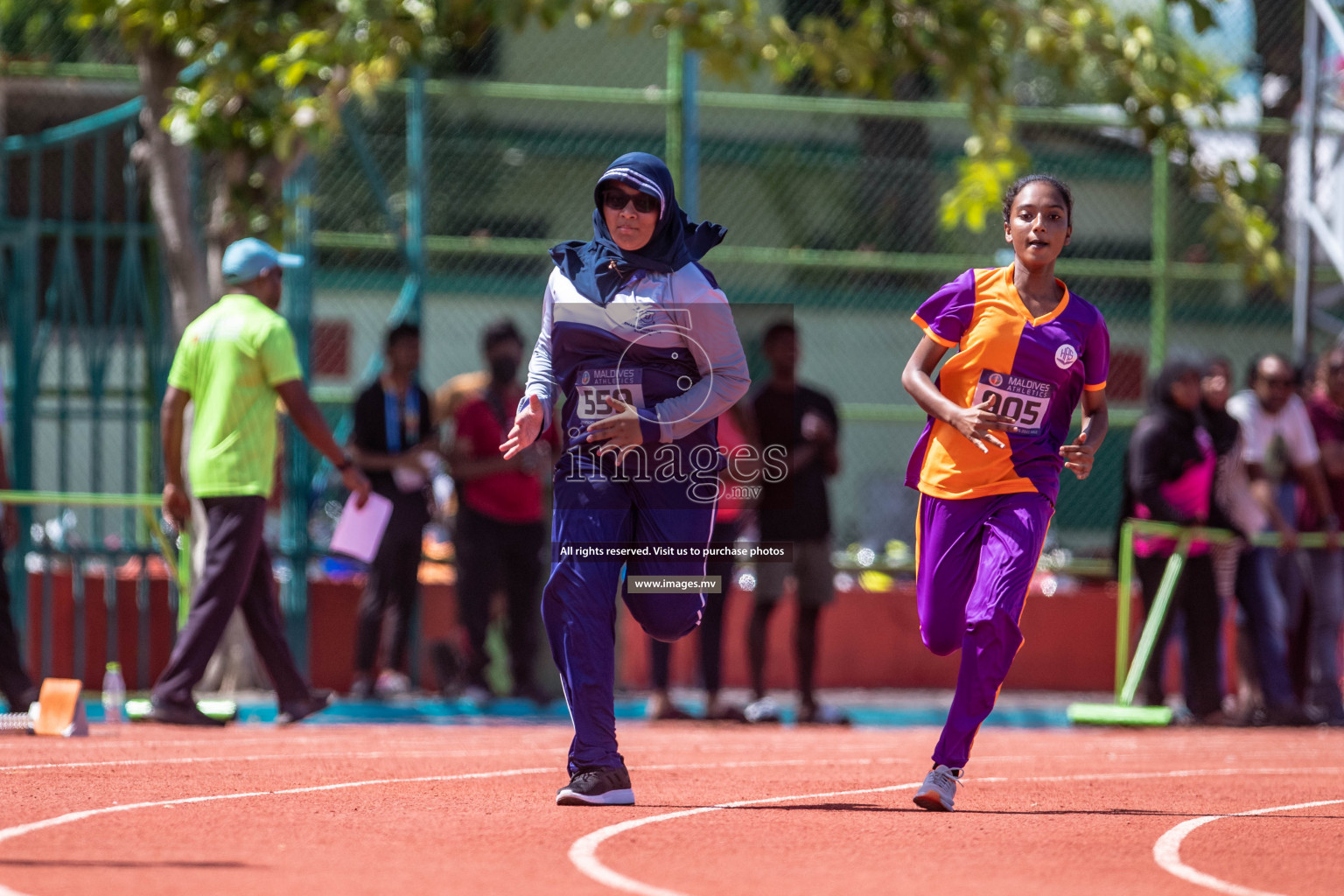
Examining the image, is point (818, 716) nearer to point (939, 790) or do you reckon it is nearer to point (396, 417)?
point (396, 417)

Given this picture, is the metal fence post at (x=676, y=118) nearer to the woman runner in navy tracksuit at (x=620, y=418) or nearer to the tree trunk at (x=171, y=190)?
the tree trunk at (x=171, y=190)

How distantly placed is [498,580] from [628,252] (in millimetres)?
5571

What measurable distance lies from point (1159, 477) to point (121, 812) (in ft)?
23.2

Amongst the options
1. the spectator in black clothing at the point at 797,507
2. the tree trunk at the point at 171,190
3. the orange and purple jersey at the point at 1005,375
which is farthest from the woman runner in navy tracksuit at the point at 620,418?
the tree trunk at the point at 171,190

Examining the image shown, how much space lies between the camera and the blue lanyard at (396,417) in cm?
1123

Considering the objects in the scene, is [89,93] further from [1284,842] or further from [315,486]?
[1284,842]

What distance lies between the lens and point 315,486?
12.2m

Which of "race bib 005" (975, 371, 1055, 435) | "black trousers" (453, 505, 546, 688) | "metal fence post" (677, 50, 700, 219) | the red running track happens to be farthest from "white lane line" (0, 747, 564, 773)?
"metal fence post" (677, 50, 700, 219)

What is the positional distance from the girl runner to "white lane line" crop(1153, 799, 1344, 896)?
712mm

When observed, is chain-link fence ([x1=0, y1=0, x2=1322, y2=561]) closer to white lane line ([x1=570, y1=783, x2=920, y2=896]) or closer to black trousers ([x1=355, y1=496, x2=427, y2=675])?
black trousers ([x1=355, y1=496, x2=427, y2=675])

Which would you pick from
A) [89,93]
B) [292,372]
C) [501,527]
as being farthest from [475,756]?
[89,93]

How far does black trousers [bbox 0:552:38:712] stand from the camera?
8.52 m

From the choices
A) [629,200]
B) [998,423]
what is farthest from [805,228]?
[629,200]

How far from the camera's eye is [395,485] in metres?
11.2
